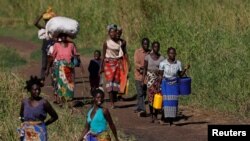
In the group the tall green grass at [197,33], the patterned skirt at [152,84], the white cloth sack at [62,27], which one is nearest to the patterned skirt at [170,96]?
the patterned skirt at [152,84]

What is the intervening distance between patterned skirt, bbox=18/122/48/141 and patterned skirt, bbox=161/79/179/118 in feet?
11.0

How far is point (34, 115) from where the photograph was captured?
908 centimetres

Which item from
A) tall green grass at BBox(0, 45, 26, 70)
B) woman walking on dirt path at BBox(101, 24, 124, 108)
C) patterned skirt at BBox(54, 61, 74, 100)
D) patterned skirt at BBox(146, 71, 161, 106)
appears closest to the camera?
patterned skirt at BBox(146, 71, 161, 106)

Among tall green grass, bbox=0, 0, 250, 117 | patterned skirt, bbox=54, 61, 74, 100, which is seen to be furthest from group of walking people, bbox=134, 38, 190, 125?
patterned skirt, bbox=54, 61, 74, 100

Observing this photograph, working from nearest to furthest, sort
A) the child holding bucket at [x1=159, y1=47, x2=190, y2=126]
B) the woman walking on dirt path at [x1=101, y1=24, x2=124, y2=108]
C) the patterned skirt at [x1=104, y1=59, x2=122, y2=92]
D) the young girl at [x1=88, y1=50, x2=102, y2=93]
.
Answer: the child holding bucket at [x1=159, y1=47, x2=190, y2=126], the woman walking on dirt path at [x1=101, y1=24, x2=124, y2=108], the patterned skirt at [x1=104, y1=59, x2=122, y2=92], the young girl at [x1=88, y1=50, x2=102, y2=93]

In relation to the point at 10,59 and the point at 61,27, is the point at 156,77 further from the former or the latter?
the point at 10,59

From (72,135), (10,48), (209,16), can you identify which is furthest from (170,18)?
(72,135)

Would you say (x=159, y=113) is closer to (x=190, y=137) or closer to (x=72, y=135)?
(x=190, y=137)

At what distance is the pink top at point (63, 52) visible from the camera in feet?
44.3

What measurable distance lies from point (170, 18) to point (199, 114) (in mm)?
5671

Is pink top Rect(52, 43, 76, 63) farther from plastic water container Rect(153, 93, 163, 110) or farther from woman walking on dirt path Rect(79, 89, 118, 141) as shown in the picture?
woman walking on dirt path Rect(79, 89, 118, 141)

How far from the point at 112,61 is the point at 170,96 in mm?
2052

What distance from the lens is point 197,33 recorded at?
Answer: 16375mm

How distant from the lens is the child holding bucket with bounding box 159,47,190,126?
1206 cm
